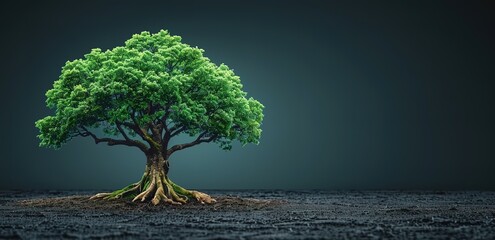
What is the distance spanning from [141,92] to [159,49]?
8.65 feet

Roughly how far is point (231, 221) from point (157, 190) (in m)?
6.70

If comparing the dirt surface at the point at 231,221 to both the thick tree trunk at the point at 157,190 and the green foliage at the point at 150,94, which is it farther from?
the green foliage at the point at 150,94

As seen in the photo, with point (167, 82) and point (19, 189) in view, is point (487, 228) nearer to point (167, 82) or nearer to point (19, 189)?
point (167, 82)

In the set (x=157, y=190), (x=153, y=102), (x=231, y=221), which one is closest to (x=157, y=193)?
(x=157, y=190)

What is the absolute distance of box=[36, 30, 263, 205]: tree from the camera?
22844 mm

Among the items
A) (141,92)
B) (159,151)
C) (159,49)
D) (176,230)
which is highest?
(159,49)

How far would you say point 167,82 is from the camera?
891 inches

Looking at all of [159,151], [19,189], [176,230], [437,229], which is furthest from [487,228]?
[19,189]

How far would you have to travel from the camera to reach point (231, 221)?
61.3 feet

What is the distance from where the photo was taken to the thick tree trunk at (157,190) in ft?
80.3

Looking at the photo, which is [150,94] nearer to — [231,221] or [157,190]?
[157,190]

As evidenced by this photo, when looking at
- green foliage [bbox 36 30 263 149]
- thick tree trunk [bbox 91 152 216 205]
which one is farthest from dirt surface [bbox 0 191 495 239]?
green foliage [bbox 36 30 263 149]

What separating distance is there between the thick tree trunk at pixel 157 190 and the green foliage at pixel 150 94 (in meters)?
1.57

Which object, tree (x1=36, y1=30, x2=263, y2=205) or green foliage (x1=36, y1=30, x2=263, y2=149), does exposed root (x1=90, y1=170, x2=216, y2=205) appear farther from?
green foliage (x1=36, y1=30, x2=263, y2=149)
